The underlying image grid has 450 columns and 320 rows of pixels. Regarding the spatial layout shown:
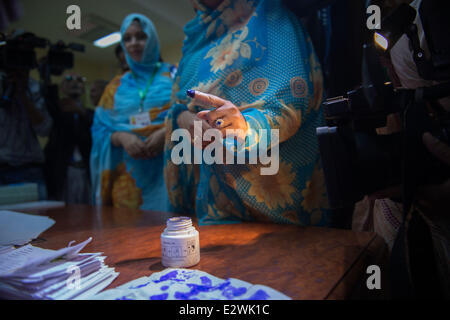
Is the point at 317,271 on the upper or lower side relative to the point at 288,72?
lower

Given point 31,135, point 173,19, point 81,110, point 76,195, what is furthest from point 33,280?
point 81,110

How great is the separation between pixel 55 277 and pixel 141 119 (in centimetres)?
109

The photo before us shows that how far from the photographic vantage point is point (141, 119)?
143 centimetres

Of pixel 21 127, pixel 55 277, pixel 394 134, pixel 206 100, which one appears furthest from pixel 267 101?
pixel 21 127

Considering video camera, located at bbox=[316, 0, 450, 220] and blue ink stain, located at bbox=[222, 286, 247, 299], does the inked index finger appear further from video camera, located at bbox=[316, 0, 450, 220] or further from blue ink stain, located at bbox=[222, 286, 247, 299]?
blue ink stain, located at bbox=[222, 286, 247, 299]

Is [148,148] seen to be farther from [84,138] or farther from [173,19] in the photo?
[84,138]

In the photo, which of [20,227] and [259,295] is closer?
[259,295]

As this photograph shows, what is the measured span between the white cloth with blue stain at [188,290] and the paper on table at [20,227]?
18.1 inches

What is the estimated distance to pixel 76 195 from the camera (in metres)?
1.80

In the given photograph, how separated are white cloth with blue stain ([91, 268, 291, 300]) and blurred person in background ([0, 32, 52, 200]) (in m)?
1.24

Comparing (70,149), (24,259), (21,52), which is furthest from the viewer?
Answer: (70,149)

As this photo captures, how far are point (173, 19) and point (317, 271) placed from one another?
38.2 inches

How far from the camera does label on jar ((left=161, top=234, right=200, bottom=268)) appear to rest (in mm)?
527

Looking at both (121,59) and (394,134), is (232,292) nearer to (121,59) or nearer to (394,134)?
(394,134)
